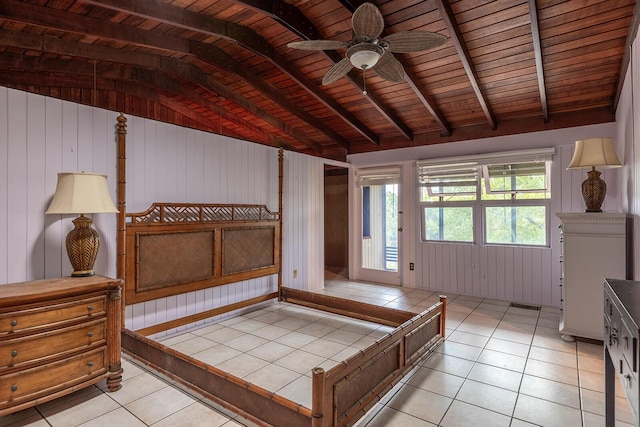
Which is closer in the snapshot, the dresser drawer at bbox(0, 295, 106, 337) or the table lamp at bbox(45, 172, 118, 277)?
the dresser drawer at bbox(0, 295, 106, 337)

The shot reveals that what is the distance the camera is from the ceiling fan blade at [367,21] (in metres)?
2.15

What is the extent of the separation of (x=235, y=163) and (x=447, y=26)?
8.91 feet

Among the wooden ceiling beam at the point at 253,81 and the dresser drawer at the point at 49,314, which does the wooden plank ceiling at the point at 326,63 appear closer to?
the wooden ceiling beam at the point at 253,81

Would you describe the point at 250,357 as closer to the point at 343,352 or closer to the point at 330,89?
the point at 343,352

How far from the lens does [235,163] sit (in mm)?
4164

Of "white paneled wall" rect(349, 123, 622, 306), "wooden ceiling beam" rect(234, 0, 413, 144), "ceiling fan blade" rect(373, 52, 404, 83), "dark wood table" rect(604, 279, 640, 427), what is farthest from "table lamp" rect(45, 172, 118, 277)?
"white paneled wall" rect(349, 123, 622, 306)

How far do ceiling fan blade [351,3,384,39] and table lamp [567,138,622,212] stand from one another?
2.37 metres

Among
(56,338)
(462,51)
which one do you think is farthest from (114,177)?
(462,51)

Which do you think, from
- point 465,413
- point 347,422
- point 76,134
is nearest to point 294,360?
point 347,422

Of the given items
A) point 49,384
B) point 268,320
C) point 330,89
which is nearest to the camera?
point 49,384

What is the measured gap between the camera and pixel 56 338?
82.7 inches

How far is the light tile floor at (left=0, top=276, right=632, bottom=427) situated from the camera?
207cm

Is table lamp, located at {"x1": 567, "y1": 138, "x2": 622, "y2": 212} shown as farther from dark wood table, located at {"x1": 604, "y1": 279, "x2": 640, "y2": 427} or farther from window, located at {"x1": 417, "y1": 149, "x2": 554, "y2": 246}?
dark wood table, located at {"x1": 604, "y1": 279, "x2": 640, "y2": 427}

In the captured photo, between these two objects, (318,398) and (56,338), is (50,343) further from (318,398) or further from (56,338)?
(318,398)
